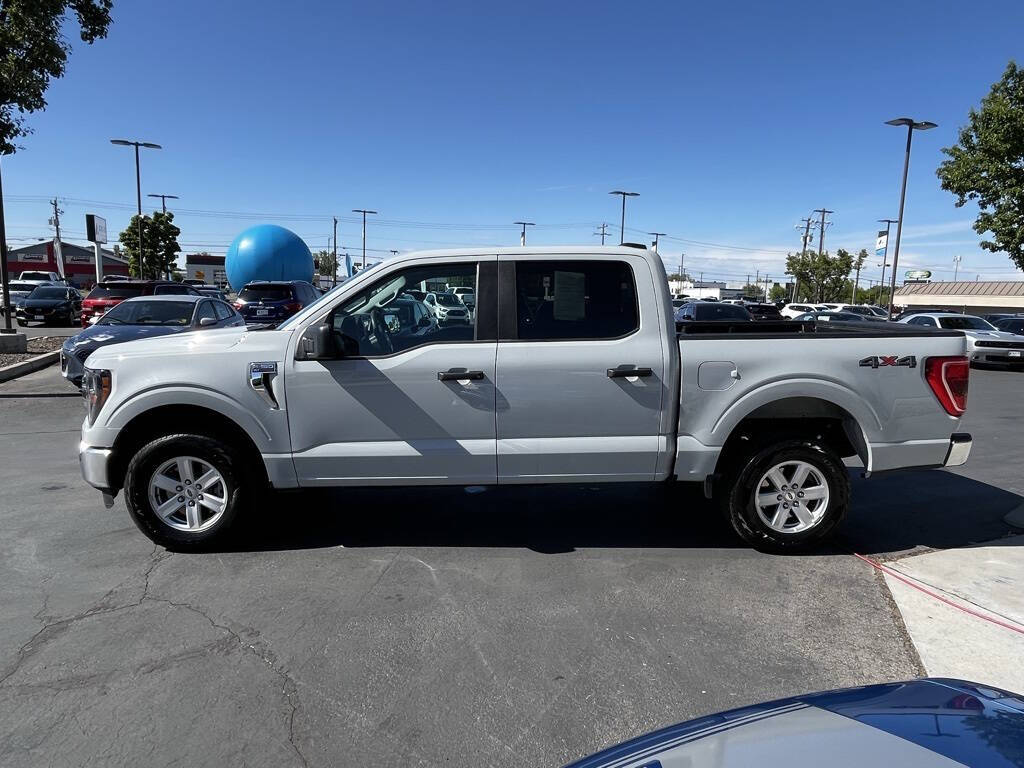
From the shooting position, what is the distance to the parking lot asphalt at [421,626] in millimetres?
2711

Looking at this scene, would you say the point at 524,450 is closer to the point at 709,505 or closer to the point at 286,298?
the point at 709,505

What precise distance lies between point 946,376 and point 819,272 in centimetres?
7033

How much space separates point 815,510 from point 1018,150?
2190 centimetres

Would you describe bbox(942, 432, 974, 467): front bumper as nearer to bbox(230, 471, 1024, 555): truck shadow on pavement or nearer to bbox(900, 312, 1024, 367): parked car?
bbox(230, 471, 1024, 555): truck shadow on pavement

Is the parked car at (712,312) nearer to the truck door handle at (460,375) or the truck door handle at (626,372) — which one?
the truck door handle at (626,372)

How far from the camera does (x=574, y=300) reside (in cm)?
438

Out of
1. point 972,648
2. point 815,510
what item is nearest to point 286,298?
point 815,510

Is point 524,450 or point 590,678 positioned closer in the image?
point 590,678

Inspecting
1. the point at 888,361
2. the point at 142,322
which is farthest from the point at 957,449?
the point at 142,322

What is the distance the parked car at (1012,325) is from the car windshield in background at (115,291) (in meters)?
23.4

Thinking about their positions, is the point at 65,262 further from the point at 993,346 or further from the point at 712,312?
the point at 993,346

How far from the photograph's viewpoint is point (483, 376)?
419 cm

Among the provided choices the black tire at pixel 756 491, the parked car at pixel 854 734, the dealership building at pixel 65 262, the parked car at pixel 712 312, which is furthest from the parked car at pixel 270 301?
the dealership building at pixel 65 262

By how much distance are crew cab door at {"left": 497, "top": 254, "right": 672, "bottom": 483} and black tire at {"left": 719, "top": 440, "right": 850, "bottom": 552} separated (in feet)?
2.13
